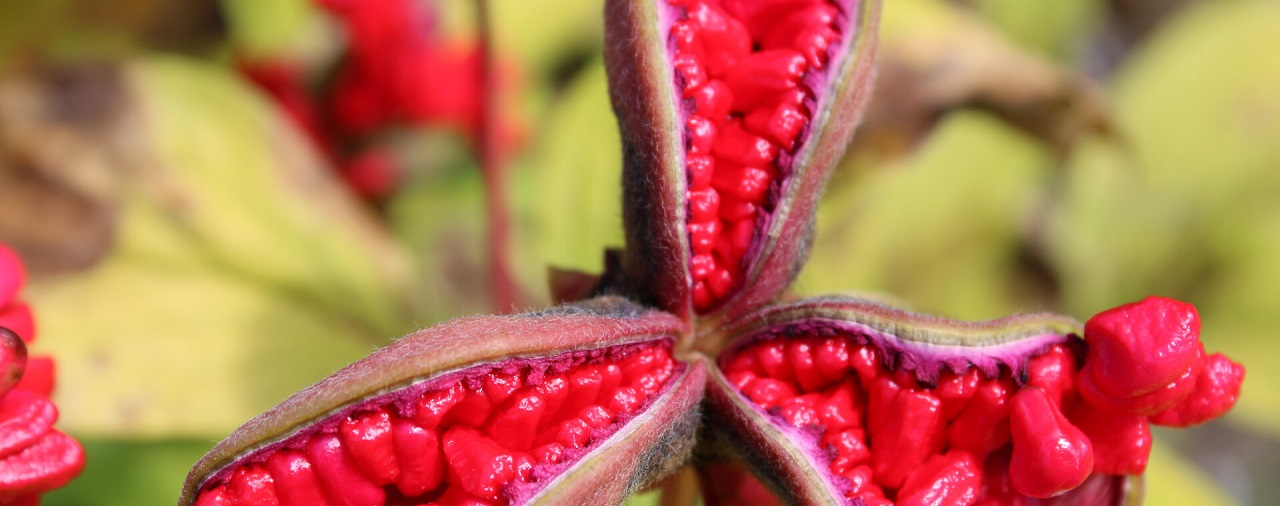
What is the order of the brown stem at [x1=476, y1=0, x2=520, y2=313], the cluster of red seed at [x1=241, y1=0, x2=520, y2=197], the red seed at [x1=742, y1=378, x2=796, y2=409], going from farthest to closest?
the cluster of red seed at [x1=241, y1=0, x2=520, y2=197]
the brown stem at [x1=476, y1=0, x2=520, y2=313]
the red seed at [x1=742, y1=378, x2=796, y2=409]

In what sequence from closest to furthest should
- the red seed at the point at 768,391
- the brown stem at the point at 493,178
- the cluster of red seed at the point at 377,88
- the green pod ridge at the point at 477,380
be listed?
1. the green pod ridge at the point at 477,380
2. the red seed at the point at 768,391
3. the brown stem at the point at 493,178
4. the cluster of red seed at the point at 377,88

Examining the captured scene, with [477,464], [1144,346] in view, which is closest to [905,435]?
[1144,346]

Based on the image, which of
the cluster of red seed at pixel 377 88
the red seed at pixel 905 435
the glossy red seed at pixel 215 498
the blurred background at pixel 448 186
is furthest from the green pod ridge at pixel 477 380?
the cluster of red seed at pixel 377 88

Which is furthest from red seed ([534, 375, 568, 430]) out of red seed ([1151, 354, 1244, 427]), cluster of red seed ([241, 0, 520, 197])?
cluster of red seed ([241, 0, 520, 197])

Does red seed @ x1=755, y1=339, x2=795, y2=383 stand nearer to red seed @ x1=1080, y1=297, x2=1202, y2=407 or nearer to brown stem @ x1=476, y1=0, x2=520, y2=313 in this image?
red seed @ x1=1080, y1=297, x2=1202, y2=407

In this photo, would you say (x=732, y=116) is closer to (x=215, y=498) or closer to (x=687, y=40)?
(x=687, y=40)

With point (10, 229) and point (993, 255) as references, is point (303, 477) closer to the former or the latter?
point (10, 229)

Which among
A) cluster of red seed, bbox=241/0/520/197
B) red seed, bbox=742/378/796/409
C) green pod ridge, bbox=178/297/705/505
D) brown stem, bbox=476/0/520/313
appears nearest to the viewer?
green pod ridge, bbox=178/297/705/505

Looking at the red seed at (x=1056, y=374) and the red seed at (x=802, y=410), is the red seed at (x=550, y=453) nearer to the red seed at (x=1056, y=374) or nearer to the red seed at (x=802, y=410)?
the red seed at (x=802, y=410)
